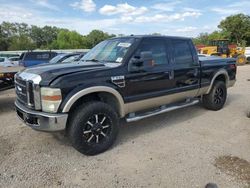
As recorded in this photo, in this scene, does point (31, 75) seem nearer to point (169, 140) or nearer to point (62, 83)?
point (62, 83)

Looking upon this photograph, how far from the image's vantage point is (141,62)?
4945 millimetres

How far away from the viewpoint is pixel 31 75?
438 cm

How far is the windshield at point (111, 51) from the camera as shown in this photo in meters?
5.08

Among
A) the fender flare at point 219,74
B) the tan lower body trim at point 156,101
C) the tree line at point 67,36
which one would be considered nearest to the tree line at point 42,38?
the tree line at point 67,36

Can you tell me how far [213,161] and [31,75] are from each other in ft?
10.2

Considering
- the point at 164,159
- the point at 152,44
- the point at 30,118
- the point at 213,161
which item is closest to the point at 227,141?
the point at 213,161

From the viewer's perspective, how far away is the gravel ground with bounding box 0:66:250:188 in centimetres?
374

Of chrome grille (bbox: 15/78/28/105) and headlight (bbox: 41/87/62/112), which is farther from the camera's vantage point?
chrome grille (bbox: 15/78/28/105)

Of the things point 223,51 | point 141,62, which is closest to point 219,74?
point 141,62

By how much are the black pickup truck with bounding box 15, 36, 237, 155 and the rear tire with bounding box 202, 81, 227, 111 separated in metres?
0.66

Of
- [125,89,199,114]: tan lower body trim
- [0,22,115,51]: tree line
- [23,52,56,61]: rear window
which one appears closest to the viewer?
[125,89,199,114]: tan lower body trim

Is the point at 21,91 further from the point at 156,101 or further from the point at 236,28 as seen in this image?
the point at 236,28

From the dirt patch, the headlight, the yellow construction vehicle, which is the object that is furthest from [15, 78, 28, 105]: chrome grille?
the yellow construction vehicle

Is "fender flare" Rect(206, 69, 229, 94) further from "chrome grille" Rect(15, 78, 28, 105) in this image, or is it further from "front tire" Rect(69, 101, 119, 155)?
"chrome grille" Rect(15, 78, 28, 105)
